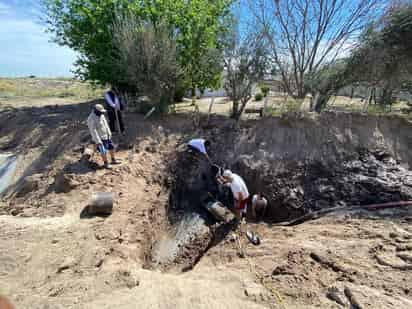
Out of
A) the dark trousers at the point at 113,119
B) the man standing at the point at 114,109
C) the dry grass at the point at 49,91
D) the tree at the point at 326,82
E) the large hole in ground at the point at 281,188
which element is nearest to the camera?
the large hole in ground at the point at 281,188

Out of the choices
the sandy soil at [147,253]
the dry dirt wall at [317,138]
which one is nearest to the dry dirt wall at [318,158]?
the dry dirt wall at [317,138]

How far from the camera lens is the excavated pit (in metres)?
5.43

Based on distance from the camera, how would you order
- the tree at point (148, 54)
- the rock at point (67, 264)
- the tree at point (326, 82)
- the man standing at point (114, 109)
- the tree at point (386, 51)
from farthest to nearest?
the tree at point (326, 82) < the tree at point (386, 51) < the tree at point (148, 54) < the man standing at point (114, 109) < the rock at point (67, 264)

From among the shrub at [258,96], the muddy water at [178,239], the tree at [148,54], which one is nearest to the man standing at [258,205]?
the muddy water at [178,239]

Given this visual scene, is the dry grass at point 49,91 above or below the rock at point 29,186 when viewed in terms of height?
above

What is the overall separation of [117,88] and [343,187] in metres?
9.94

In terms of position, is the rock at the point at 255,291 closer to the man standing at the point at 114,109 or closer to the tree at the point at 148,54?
the man standing at the point at 114,109

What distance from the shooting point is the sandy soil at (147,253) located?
9.62ft

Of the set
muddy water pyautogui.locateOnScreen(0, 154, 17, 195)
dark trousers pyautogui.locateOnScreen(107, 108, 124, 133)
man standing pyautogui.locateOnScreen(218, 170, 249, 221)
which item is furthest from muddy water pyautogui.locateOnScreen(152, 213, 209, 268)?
muddy water pyautogui.locateOnScreen(0, 154, 17, 195)

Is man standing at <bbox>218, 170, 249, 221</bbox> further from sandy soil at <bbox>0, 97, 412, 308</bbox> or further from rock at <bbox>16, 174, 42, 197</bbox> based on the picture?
rock at <bbox>16, 174, 42, 197</bbox>

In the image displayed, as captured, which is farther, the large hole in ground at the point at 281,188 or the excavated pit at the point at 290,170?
the excavated pit at the point at 290,170

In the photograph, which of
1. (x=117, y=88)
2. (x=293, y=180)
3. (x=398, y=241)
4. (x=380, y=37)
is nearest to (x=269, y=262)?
(x=398, y=241)

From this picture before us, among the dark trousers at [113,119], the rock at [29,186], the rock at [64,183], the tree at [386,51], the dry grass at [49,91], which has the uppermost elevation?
the tree at [386,51]

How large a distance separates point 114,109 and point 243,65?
15.3 ft
